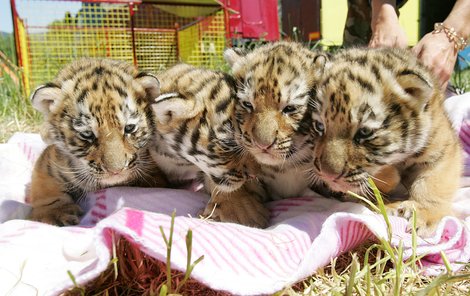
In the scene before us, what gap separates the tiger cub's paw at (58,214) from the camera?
1.86 metres

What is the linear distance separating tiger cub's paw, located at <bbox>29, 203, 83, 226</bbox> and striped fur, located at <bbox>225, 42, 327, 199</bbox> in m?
0.78

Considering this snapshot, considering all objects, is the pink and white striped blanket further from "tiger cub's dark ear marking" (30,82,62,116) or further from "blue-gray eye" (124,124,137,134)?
"tiger cub's dark ear marking" (30,82,62,116)

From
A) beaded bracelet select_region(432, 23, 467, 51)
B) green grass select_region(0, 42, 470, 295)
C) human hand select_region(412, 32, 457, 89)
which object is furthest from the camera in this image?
beaded bracelet select_region(432, 23, 467, 51)

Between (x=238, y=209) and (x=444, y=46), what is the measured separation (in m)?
1.49

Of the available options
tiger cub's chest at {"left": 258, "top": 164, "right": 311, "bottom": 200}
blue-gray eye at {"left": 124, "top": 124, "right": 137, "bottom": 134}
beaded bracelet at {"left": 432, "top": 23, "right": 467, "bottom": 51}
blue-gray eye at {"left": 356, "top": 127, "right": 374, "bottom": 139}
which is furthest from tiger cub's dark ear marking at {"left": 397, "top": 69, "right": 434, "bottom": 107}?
beaded bracelet at {"left": 432, "top": 23, "right": 467, "bottom": 51}

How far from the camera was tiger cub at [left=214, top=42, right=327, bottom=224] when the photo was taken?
5.14ft

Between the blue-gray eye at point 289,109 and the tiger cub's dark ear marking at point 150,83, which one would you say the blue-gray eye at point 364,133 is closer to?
the blue-gray eye at point 289,109

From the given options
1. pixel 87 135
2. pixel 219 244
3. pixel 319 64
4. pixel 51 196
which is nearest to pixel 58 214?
pixel 51 196

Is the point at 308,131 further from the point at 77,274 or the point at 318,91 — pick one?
the point at 77,274

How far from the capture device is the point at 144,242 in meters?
1.20

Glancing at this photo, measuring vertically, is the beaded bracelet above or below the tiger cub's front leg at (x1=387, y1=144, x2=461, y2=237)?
above

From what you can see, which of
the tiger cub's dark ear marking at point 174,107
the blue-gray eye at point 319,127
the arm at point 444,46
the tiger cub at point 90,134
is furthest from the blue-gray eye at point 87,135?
the arm at point 444,46

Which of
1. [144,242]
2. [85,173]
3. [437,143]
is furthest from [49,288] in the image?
[437,143]

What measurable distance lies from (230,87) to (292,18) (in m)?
7.17
